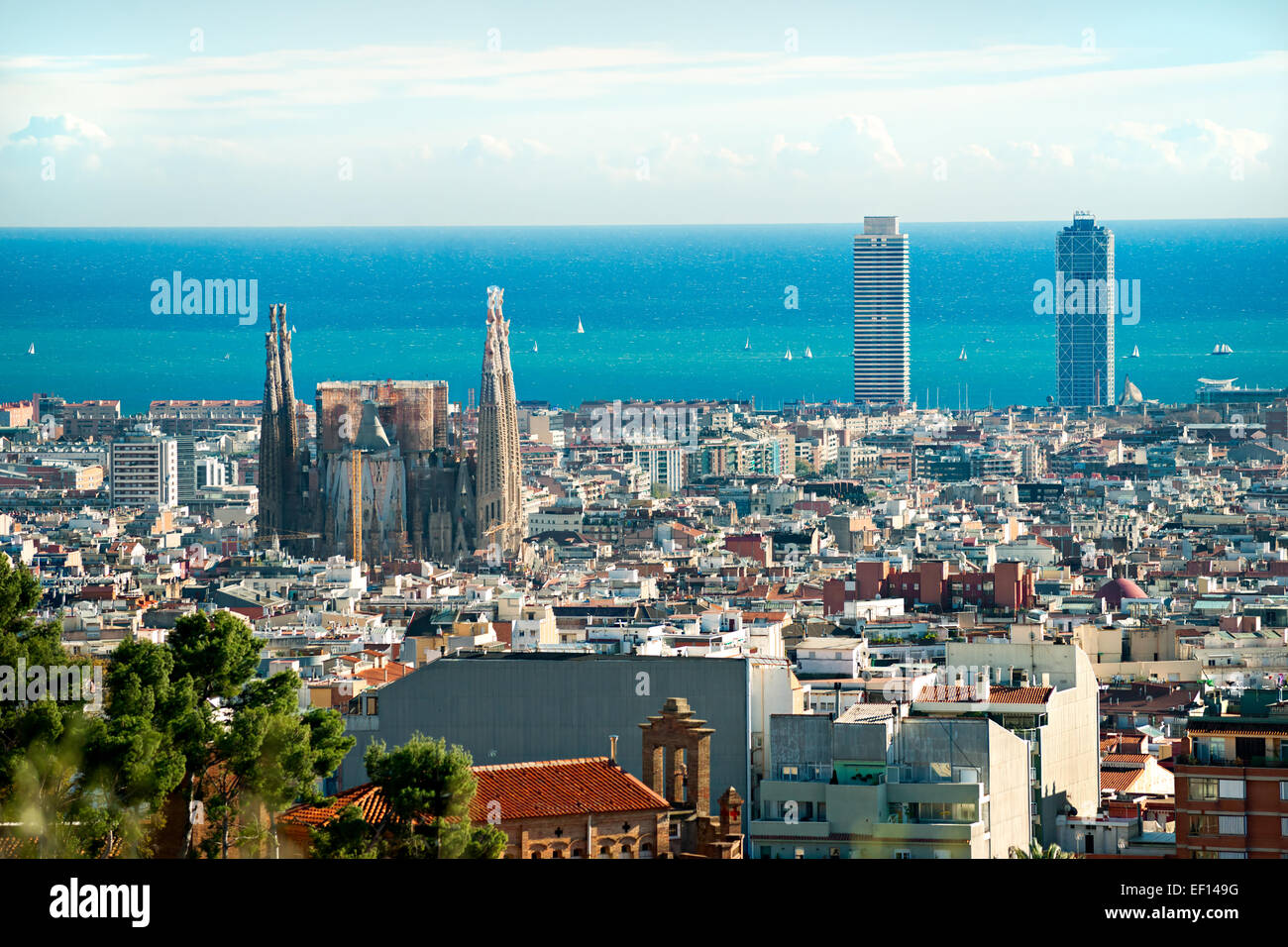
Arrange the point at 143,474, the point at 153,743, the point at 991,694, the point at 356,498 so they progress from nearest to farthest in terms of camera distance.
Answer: the point at 153,743
the point at 991,694
the point at 356,498
the point at 143,474

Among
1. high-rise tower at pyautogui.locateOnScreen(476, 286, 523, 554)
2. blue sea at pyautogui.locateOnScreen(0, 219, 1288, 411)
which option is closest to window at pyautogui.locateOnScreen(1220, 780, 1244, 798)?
high-rise tower at pyautogui.locateOnScreen(476, 286, 523, 554)

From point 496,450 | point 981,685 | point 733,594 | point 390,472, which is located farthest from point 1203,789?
point 496,450

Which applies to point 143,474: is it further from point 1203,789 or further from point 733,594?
point 1203,789

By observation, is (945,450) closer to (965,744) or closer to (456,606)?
(456,606)

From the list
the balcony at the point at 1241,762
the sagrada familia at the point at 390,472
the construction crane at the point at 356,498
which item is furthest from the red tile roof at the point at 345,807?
the construction crane at the point at 356,498

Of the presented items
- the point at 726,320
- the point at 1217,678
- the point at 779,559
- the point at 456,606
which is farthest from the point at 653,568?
the point at 726,320

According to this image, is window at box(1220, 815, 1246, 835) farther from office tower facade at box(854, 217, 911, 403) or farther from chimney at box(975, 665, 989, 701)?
office tower facade at box(854, 217, 911, 403)
